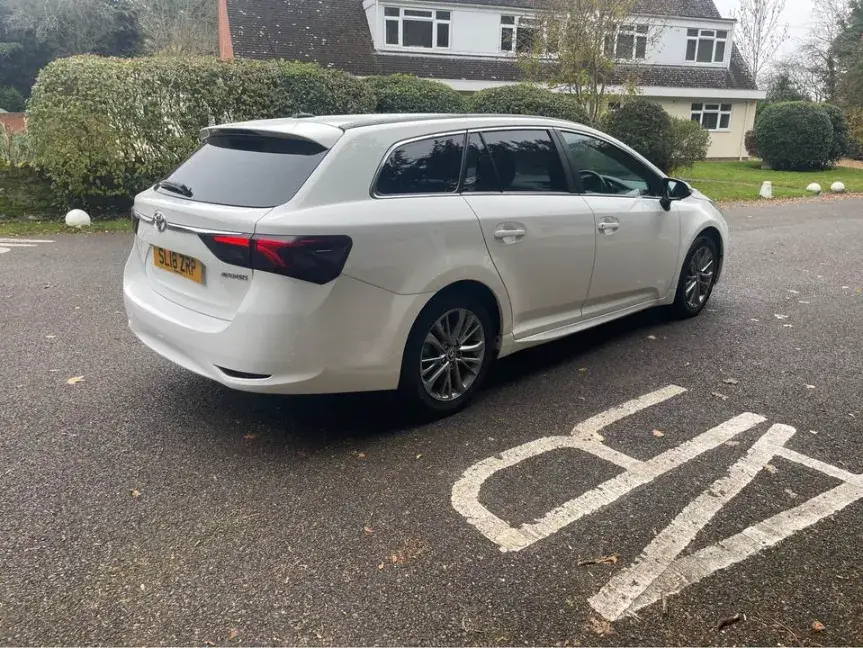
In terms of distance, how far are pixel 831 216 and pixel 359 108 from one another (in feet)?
31.1

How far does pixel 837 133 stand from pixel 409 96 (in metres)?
18.8

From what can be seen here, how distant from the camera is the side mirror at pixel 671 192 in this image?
18.4 feet

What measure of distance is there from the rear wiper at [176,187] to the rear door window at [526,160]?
69.9 inches

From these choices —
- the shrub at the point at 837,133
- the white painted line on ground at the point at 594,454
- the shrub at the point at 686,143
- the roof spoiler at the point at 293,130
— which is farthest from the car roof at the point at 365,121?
the shrub at the point at 837,133

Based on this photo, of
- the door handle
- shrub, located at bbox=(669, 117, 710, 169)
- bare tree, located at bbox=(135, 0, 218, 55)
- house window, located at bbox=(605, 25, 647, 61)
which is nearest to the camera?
the door handle

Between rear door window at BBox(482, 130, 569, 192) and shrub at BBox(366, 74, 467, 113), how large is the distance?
363 inches

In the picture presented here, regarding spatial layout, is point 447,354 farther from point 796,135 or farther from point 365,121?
point 796,135

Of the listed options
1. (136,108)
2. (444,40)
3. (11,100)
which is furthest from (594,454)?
(11,100)

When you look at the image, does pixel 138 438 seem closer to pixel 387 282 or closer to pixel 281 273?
pixel 281 273

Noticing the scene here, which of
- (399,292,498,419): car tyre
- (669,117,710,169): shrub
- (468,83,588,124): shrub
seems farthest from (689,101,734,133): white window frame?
(399,292,498,419): car tyre

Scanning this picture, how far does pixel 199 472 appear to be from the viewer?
3.58 metres

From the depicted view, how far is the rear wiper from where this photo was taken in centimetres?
400

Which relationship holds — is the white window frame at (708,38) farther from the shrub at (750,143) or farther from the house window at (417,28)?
the house window at (417,28)

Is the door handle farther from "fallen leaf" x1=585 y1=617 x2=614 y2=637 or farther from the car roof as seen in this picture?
"fallen leaf" x1=585 y1=617 x2=614 y2=637
